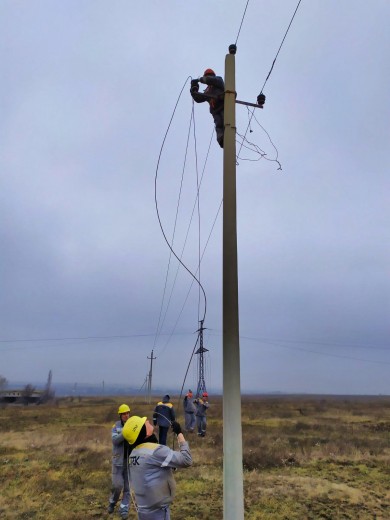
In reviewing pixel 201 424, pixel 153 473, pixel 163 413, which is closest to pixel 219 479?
pixel 163 413

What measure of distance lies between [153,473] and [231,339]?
55.4 inches

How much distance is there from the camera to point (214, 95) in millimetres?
4734

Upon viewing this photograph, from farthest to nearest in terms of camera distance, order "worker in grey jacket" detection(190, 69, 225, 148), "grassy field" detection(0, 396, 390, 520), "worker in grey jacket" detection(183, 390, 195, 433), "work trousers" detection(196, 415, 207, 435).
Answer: "worker in grey jacket" detection(183, 390, 195, 433)
"work trousers" detection(196, 415, 207, 435)
"grassy field" detection(0, 396, 390, 520)
"worker in grey jacket" detection(190, 69, 225, 148)

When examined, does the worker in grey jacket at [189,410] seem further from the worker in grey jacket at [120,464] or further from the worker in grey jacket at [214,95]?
the worker in grey jacket at [214,95]

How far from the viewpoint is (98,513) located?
775 cm

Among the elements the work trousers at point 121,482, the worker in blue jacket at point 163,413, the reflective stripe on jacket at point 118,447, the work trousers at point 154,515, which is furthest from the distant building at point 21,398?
the work trousers at point 154,515

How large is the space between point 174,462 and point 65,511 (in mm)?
5514

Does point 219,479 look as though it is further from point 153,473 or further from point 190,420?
point 190,420

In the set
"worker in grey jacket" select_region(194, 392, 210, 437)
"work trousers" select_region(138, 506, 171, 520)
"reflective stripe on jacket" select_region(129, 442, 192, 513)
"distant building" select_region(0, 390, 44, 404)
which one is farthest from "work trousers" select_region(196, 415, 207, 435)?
"distant building" select_region(0, 390, 44, 404)

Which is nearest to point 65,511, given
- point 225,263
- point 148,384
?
point 225,263

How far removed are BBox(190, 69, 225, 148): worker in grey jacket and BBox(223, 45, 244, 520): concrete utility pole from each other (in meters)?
0.36

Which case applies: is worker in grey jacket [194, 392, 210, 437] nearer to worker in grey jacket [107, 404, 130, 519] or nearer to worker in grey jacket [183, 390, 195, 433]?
worker in grey jacket [183, 390, 195, 433]

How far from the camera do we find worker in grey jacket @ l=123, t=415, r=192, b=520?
3738 millimetres

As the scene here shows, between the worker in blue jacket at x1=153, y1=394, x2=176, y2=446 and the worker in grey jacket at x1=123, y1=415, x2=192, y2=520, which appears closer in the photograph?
the worker in grey jacket at x1=123, y1=415, x2=192, y2=520
